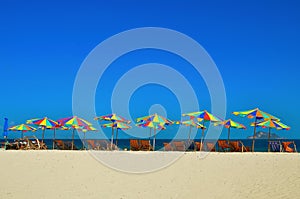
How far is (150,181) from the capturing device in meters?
6.73

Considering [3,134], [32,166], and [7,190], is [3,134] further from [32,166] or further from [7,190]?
[7,190]

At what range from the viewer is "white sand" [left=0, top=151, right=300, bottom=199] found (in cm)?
556

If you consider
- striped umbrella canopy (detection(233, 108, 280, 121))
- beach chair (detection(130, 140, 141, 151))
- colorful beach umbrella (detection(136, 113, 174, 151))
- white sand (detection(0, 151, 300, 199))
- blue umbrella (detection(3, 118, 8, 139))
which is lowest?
white sand (detection(0, 151, 300, 199))

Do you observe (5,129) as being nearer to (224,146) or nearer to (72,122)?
(72,122)

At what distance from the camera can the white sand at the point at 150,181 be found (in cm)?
556

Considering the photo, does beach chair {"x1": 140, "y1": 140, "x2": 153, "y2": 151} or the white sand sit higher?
beach chair {"x1": 140, "y1": 140, "x2": 153, "y2": 151}

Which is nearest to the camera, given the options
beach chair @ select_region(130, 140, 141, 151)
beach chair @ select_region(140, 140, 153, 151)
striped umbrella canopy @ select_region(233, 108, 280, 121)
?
striped umbrella canopy @ select_region(233, 108, 280, 121)

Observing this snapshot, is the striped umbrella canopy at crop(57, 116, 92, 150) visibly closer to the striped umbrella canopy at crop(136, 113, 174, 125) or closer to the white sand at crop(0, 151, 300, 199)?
the striped umbrella canopy at crop(136, 113, 174, 125)

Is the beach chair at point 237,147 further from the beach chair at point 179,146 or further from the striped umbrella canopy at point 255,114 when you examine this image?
the beach chair at point 179,146

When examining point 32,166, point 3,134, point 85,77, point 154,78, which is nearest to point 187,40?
point 154,78

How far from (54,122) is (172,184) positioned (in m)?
10.7

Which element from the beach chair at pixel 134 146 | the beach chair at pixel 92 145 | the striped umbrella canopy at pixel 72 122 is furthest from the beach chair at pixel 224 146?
the striped umbrella canopy at pixel 72 122

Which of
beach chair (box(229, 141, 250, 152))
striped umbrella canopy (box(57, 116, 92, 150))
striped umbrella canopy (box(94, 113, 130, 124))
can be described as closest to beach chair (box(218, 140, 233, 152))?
beach chair (box(229, 141, 250, 152))

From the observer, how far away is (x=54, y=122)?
52.6 ft
